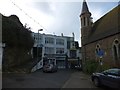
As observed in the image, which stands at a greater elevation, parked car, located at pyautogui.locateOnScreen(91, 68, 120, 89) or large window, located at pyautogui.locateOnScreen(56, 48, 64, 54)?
large window, located at pyautogui.locateOnScreen(56, 48, 64, 54)

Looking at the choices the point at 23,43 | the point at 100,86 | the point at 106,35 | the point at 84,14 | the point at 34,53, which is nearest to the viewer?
the point at 100,86

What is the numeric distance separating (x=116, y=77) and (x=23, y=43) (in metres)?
20.5

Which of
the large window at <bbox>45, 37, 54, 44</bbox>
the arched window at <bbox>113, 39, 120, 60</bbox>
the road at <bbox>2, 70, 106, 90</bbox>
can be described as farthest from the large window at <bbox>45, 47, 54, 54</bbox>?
the road at <bbox>2, 70, 106, 90</bbox>

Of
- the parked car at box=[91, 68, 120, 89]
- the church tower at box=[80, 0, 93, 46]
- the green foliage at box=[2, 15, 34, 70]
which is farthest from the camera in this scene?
the church tower at box=[80, 0, 93, 46]

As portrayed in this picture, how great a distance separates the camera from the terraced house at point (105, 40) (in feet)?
78.4

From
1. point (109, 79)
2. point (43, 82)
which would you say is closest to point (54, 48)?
point (43, 82)

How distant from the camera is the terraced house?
78.4 feet

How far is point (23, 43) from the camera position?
29.5m

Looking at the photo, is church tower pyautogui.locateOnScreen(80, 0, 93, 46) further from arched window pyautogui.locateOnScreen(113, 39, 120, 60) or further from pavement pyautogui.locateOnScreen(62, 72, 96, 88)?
pavement pyautogui.locateOnScreen(62, 72, 96, 88)

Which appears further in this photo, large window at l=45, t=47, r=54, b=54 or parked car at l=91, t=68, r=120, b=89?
large window at l=45, t=47, r=54, b=54

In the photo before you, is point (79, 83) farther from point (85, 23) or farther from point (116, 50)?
point (85, 23)

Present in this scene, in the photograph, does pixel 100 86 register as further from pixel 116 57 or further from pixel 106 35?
pixel 106 35

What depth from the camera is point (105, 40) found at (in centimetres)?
2620

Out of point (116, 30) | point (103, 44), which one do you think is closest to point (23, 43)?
point (103, 44)
